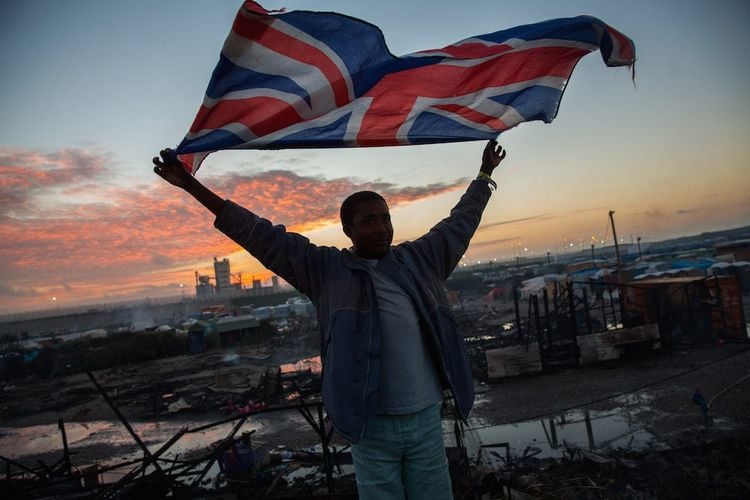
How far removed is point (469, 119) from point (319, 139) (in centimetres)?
121

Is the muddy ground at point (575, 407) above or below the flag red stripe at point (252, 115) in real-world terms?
below

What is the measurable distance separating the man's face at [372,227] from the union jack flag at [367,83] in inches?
34.8

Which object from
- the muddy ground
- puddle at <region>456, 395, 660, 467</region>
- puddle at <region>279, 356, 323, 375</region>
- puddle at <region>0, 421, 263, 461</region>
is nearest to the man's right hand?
the muddy ground

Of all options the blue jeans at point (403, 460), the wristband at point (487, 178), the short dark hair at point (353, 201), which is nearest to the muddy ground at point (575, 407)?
the blue jeans at point (403, 460)

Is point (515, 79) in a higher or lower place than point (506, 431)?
higher

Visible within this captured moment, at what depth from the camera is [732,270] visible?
27828 mm

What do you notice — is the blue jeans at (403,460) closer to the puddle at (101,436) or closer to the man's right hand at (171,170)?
the man's right hand at (171,170)

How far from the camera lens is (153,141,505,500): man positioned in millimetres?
1904

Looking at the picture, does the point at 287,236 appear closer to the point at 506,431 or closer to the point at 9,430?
the point at 506,431

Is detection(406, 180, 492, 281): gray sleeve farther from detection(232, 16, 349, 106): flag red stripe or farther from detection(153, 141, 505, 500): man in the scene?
detection(232, 16, 349, 106): flag red stripe

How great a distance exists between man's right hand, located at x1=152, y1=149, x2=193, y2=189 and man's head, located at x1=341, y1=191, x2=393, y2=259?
2.82 ft

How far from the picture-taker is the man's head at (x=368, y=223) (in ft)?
6.91

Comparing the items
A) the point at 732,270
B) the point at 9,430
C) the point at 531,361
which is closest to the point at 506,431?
the point at 531,361

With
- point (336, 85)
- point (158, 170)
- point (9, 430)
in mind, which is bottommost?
point (9, 430)
